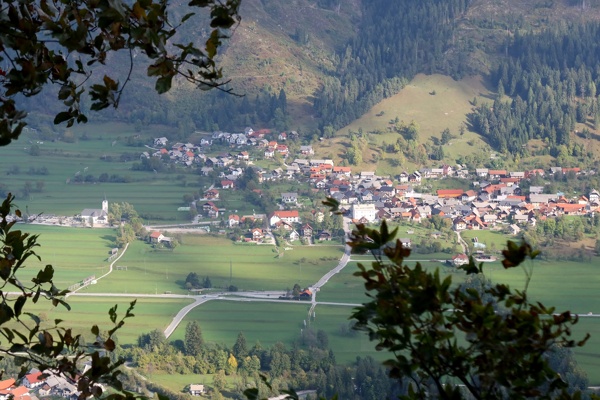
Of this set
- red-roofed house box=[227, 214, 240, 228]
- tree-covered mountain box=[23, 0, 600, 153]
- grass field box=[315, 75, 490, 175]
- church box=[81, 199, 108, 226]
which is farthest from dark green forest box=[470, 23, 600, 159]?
church box=[81, 199, 108, 226]

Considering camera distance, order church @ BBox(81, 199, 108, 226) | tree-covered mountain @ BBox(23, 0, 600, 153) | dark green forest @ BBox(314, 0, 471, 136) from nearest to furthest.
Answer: church @ BBox(81, 199, 108, 226), tree-covered mountain @ BBox(23, 0, 600, 153), dark green forest @ BBox(314, 0, 471, 136)

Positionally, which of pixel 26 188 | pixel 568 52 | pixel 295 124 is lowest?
pixel 26 188

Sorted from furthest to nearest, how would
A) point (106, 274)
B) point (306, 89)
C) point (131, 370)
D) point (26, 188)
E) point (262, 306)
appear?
point (306, 89), point (26, 188), point (106, 274), point (262, 306), point (131, 370)

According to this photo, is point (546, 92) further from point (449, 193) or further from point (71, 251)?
point (71, 251)

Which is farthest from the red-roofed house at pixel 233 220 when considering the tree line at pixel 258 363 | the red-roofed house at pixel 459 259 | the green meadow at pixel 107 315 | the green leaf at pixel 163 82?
the green leaf at pixel 163 82

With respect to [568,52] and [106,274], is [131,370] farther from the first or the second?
[568,52]

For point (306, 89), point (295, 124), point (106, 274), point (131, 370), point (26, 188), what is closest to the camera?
point (131, 370)

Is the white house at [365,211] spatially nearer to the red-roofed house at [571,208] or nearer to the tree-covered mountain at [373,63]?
the red-roofed house at [571,208]

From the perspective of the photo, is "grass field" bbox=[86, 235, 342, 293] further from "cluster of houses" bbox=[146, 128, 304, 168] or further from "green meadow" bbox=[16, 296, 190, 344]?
"cluster of houses" bbox=[146, 128, 304, 168]

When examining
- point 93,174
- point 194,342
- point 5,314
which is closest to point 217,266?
point 194,342

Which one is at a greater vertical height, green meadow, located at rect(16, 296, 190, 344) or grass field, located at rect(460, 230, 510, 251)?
grass field, located at rect(460, 230, 510, 251)

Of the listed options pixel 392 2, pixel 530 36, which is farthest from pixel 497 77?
pixel 392 2
